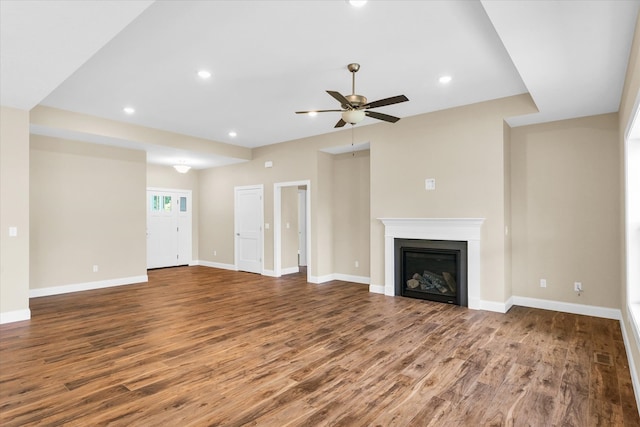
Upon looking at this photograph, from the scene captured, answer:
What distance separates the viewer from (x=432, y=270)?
5539 mm

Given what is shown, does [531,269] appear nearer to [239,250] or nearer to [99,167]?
[239,250]

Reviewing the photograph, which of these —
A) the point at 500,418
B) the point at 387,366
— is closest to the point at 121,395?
the point at 387,366

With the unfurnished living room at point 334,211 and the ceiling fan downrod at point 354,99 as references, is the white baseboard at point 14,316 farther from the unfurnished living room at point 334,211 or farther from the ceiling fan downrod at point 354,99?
the ceiling fan downrod at point 354,99

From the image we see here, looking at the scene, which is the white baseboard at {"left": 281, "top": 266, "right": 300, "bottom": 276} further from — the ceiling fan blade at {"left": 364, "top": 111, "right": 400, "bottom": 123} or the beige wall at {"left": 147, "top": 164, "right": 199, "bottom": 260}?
the ceiling fan blade at {"left": 364, "top": 111, "right": 400, "bottom": 123}

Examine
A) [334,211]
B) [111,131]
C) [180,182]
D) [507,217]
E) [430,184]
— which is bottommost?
[507,217]

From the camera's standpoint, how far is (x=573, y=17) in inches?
97.4

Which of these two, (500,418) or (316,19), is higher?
(316,19)

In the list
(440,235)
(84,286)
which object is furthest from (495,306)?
(84,286)

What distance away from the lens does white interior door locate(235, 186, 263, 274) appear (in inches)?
317

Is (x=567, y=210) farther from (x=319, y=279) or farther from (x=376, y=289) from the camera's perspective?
(x=319, y=279)

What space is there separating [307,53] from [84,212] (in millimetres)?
5357

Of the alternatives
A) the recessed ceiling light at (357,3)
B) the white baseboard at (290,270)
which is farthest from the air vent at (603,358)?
the white baseboard at (290,270)

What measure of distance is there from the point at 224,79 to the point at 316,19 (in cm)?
164

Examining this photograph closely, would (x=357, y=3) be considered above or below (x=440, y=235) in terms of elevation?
above
